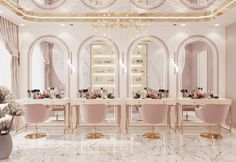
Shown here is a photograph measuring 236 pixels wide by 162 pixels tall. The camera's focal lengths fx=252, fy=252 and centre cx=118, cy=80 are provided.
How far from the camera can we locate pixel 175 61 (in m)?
6.58

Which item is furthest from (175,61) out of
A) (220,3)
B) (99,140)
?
(99,140)

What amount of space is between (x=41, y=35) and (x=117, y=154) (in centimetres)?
384

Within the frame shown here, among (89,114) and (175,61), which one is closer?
(89,114)

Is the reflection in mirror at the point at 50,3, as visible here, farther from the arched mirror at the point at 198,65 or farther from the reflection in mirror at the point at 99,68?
the arched mirror at the point at 198,65

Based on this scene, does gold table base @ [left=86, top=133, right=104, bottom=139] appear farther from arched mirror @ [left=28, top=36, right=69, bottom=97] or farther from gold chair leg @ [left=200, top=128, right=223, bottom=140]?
gold chair leg @ [left=200, top=128, right=223, bottom=140]

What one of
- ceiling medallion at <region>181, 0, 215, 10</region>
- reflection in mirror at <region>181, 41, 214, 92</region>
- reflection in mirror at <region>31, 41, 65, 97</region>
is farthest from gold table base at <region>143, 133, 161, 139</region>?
ceiling medallion at <region>181, 0, 215, 10</region>

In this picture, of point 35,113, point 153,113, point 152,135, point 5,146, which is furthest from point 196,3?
point 5,146

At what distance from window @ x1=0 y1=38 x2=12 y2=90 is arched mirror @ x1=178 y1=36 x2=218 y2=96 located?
4.30 metres

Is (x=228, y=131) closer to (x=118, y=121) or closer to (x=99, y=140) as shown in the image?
(x=118, y=121)

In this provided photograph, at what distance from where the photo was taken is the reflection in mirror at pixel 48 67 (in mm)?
7109

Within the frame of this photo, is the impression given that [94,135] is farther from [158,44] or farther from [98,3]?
[98,3]

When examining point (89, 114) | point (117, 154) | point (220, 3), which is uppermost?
point (220, 3)

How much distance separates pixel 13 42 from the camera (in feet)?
20.4

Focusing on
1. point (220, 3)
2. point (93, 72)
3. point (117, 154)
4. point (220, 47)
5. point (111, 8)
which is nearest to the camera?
point (117, 154)
